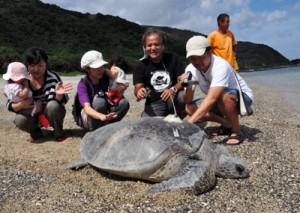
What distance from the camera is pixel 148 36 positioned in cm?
413

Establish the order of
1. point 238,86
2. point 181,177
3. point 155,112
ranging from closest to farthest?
point 181,177, point 238,86, point 155,112

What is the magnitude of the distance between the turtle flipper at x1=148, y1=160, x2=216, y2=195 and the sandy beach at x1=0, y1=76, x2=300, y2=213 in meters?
0.05

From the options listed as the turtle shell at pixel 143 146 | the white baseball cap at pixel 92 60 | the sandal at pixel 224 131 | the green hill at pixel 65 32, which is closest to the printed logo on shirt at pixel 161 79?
the white baseball cap at pixel 92 60

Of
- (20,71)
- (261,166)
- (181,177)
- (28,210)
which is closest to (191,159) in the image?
(181,177)

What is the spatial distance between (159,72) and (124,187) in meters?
1.85

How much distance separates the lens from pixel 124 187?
297cm

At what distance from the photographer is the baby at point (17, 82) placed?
4.13 meters

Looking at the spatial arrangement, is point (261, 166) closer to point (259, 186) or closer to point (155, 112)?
point (259, 186)

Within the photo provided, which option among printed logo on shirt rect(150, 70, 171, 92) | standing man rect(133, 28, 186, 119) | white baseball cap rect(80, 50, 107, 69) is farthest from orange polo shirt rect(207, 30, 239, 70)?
white baseball cap rect(80, 50, 107, 69)

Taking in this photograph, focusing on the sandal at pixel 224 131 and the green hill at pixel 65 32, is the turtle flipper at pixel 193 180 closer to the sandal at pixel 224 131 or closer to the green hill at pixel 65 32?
the sandal at pixel 224 131

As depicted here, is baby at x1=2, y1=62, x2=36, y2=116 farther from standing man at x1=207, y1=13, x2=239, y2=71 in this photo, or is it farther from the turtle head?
standing man at x1=207, y1=13, x2=239, y2=71

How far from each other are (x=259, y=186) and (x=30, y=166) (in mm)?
2167

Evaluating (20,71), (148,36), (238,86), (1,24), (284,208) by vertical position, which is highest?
(1,24)

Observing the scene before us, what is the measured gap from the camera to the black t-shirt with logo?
441cm
